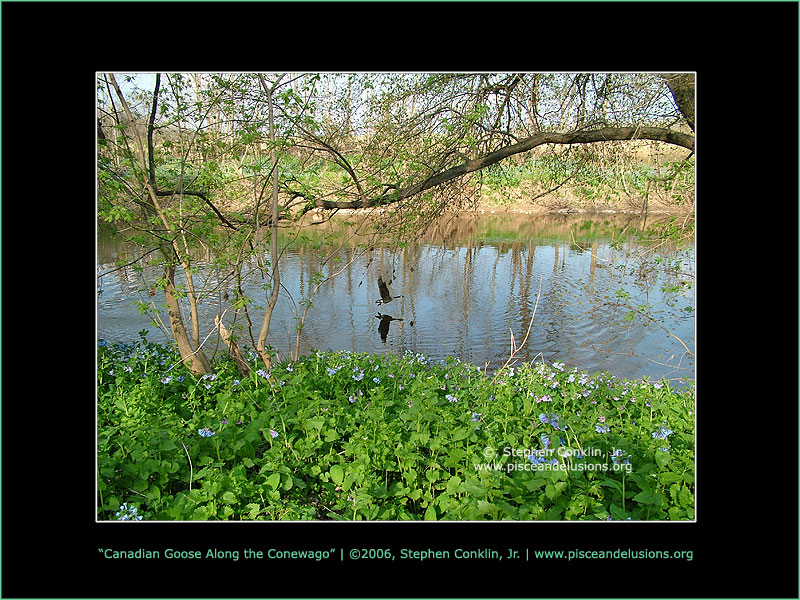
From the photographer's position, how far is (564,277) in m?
9.35

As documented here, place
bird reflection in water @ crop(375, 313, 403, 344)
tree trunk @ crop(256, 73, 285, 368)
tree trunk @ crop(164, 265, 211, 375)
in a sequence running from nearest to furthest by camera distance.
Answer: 1. tree trunk @ crop(256, 73, 285, 368)
2. tree trunk @ crop(164, 265, 211, 375)
3. bird reflection in water @ crop(375, 313, 403, 344)

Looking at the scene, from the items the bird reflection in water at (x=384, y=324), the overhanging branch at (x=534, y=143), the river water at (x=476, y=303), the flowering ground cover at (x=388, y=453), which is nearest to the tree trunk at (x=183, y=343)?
the river water at (x=476, y=303)

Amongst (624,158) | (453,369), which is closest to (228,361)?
(453,369)

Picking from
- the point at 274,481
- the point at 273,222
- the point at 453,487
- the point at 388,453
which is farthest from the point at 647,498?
the point at 273,222

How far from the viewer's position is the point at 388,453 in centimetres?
240

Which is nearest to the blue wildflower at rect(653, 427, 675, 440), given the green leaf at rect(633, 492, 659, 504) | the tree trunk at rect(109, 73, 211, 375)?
the green leaf at rect(633, 492, 659, 504)

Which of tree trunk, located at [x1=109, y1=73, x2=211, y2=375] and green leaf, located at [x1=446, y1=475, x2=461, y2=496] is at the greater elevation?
tree trunk, located at [x1=109, y1=73, x2=211, y2=375]

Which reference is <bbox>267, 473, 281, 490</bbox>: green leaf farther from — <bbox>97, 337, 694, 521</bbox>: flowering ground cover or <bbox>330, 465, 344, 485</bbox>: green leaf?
<bbox>330, 465, 344, 485</bbox>: green leaf

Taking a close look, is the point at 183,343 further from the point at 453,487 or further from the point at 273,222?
the point at 453,487

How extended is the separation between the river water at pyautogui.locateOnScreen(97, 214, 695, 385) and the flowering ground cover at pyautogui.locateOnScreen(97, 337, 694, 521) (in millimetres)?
1035

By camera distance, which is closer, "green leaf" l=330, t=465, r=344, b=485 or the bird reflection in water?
"green leaf" l=330, t=465, r=344, b=485

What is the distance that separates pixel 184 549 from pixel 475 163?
10.6 feet

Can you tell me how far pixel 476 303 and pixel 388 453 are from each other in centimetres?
580

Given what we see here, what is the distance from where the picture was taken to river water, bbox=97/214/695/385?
4.90 m
